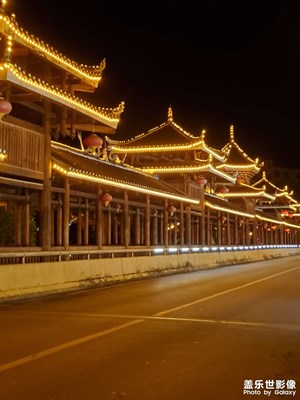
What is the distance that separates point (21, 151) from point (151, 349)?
421 inches

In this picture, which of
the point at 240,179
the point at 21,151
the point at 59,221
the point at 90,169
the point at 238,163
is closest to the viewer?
the point at 21,151

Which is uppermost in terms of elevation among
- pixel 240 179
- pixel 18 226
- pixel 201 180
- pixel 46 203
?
pixel 240 179

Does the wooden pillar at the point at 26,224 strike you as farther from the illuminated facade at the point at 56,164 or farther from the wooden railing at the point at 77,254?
the wooden railing at the point at 77,254

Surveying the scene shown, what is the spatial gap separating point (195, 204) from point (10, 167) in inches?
765

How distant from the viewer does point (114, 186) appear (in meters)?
22.5

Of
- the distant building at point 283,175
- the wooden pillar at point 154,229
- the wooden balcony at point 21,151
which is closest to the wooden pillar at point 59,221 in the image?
the wooden balcony at point 21,151

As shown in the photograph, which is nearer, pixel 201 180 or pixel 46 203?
pixel 46 203

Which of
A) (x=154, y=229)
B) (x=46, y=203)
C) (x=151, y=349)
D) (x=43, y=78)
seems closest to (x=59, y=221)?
(x=46, y=203)

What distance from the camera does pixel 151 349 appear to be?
7.91m

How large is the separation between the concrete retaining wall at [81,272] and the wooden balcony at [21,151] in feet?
9.60

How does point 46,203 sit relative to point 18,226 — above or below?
above

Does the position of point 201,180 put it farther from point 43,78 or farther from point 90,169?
point 43,78

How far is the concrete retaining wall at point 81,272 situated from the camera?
49.1 feet

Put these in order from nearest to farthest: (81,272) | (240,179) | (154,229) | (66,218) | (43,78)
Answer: (81,272) → (43,78) → (66,218) → (154,229) → (240,179)
